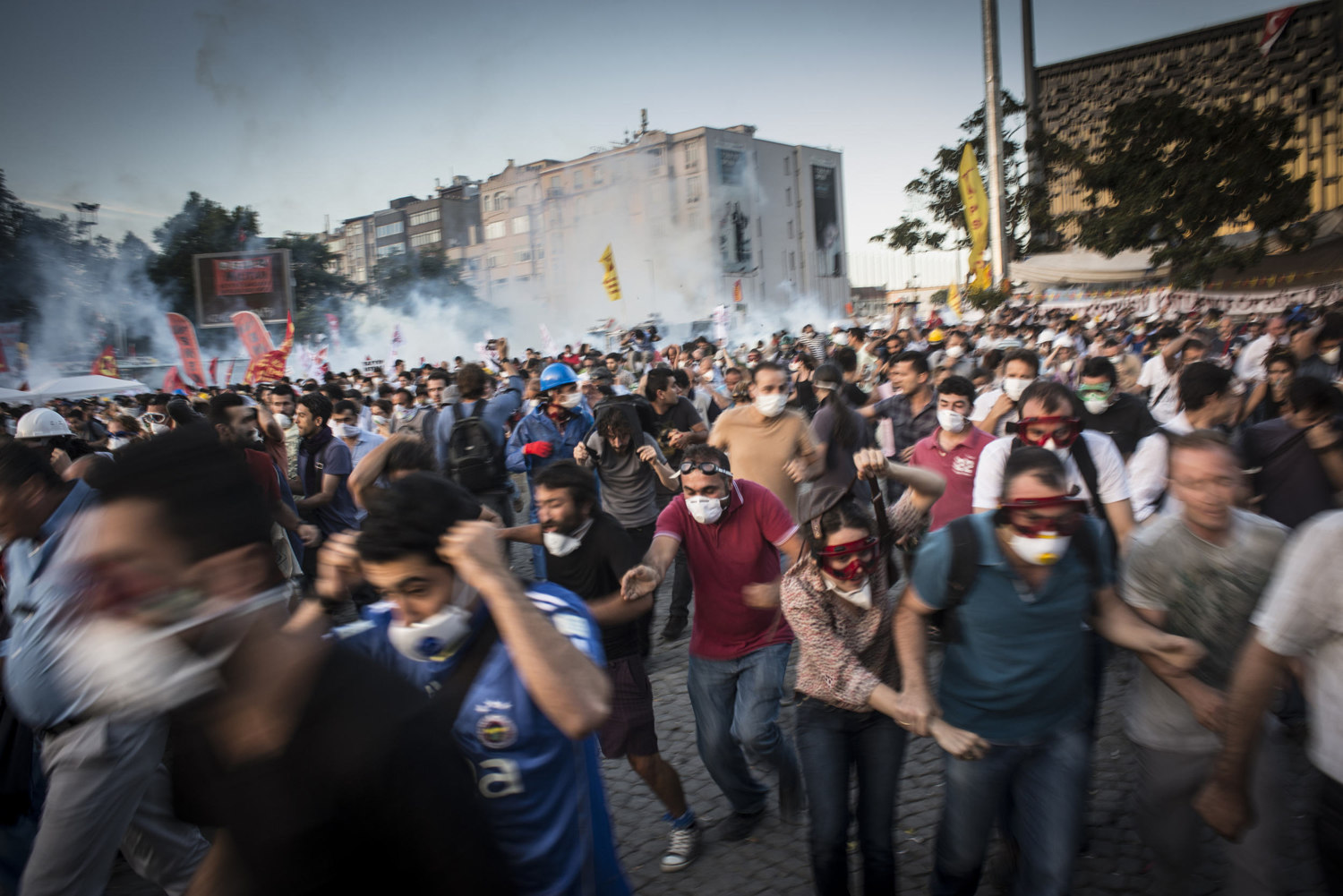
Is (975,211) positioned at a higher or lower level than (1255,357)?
higher

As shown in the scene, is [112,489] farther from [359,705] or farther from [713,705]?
[713,705]

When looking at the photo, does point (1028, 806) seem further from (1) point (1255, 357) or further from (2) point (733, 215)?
(2) point (733, 215)

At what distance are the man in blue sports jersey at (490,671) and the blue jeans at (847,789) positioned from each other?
105cm

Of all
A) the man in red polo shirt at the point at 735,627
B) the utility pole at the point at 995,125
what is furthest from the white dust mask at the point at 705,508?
the utility pole at the point at 995,125

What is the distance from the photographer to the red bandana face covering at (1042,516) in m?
2.57

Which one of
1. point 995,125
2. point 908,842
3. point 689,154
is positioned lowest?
point 908,842

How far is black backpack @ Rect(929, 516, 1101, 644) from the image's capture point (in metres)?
2.64

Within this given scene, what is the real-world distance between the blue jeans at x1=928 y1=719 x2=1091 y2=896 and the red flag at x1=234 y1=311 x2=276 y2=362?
21.4m

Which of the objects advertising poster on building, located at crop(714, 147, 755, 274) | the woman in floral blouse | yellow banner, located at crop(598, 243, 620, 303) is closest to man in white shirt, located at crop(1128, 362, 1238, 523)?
the woman in floral blouse

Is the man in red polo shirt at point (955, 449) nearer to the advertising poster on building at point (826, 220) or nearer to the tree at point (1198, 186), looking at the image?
the tree at point (1198, 186)

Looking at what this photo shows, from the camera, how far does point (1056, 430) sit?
3762 millimetres

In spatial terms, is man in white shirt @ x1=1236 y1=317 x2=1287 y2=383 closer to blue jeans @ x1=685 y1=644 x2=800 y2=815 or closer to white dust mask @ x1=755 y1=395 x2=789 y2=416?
white dust mask @ x1=755 y1=395 x2=789 y2=416

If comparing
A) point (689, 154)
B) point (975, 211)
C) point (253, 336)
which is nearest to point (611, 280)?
point (253, 336)

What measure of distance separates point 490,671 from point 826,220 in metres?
78.0
